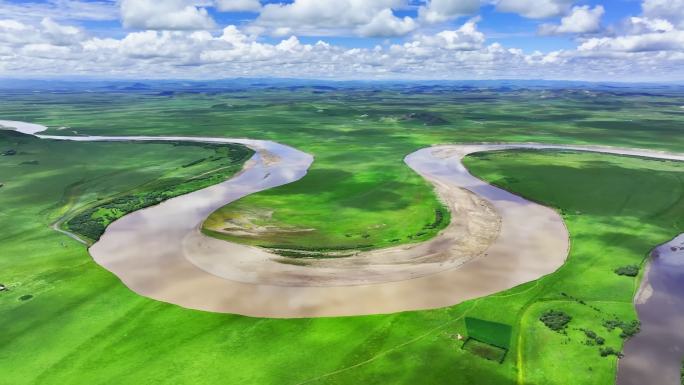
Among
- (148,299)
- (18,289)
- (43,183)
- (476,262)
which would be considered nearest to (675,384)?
(476,262)

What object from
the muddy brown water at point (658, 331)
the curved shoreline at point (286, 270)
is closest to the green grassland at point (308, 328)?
the muddy brown water at point (658, 331)

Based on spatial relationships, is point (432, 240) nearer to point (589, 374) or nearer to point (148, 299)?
point (589, 374)

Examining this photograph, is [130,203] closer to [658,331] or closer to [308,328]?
[308,328]

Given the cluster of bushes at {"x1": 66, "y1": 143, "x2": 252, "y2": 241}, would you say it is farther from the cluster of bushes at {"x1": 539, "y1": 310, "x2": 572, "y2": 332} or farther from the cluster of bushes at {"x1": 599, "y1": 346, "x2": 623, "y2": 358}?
the cluster of bushes at {"x1": 599, "y1": 346, "x2": 623, "y2": 358}

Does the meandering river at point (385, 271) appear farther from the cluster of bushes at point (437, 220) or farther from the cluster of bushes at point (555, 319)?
the cluster of bushes at point (555, 319)

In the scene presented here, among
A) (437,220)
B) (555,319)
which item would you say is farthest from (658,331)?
(437,220)

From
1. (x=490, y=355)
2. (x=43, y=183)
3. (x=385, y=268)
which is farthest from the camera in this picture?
(x=43, y=183)
